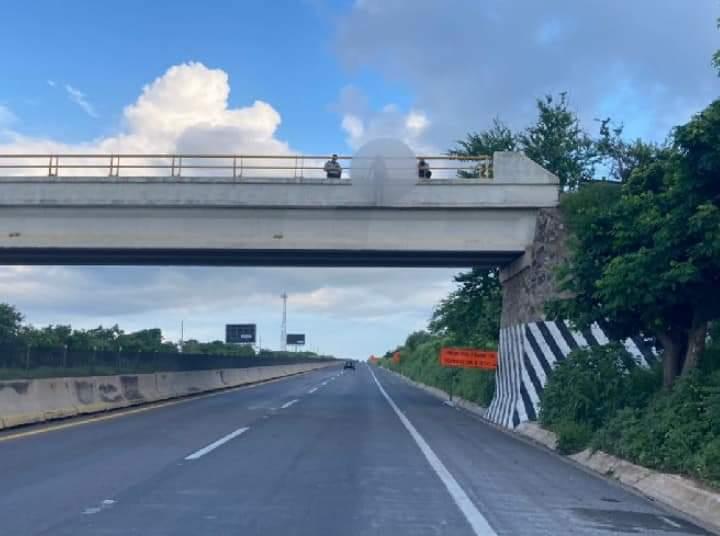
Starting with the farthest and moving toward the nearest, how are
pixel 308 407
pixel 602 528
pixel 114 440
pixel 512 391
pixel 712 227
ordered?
pixel 308 407, pixel 512 391, pixel 114 440, pixel 712 227, pixel 602 528

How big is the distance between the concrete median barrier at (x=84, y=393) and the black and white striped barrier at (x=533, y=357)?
1172 cm

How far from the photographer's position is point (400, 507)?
1080 cm

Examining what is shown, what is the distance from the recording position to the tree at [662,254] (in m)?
14.5

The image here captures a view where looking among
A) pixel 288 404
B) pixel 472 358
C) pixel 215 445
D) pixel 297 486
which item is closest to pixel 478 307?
pixel 472 358

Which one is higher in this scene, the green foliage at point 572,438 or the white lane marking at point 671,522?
the green foliage at point 572,438

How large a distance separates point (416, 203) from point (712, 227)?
543 inches

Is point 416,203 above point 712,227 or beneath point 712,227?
above

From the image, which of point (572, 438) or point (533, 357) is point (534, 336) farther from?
point (572, 438)

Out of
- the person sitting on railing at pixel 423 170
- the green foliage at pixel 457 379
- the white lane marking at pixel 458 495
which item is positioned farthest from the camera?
the green foliage at pixel 457 379

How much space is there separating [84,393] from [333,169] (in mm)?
9892

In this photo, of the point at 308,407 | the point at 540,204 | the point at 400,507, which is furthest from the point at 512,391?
the point at 400,507

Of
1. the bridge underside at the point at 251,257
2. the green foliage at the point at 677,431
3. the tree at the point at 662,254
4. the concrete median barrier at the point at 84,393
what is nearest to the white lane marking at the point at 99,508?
the green foliage at the point at 677,431

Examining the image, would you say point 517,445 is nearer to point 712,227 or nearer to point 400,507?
Answer: point 712,227

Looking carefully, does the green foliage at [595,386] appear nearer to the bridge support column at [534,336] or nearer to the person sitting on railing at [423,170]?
the bridge support column at [534,336]
